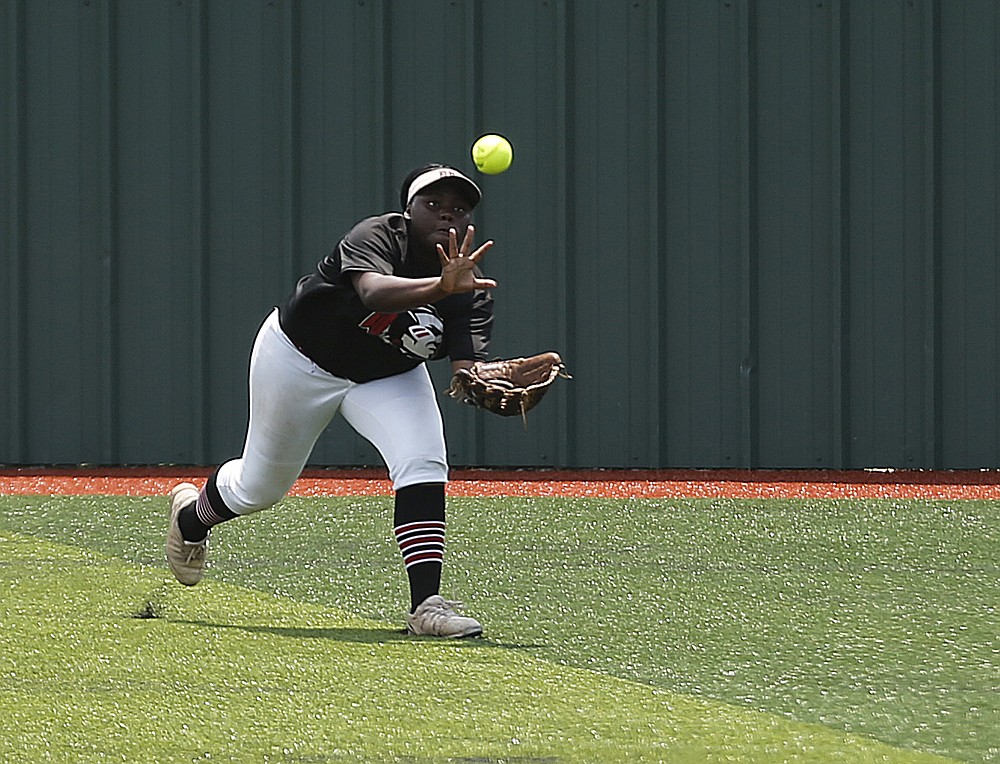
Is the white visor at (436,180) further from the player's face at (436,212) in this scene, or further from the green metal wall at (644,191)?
the green metal wall at (644,191)

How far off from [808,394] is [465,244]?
628cm

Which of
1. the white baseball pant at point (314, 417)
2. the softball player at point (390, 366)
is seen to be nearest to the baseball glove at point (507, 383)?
the softball player at point (390, 366)

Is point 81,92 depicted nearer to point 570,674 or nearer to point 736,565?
point 736,565

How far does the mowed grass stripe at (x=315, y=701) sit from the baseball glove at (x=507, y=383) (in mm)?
714

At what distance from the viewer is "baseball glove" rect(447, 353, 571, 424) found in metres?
5.48

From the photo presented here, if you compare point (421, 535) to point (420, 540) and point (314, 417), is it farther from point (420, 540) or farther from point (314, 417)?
point (314, 417)

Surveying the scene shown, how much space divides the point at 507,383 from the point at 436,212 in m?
0.57

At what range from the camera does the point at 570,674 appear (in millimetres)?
4973

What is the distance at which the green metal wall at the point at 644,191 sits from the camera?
35.6ft

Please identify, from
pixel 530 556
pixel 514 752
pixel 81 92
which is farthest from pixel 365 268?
pixel 81 92

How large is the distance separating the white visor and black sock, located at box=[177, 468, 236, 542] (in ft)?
4.06

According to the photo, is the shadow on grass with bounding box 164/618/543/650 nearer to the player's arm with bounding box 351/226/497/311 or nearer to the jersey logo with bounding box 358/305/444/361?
the jersey logo with bounding box 358/305/444/361

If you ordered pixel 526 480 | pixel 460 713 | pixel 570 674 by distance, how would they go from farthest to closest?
pixel 526 480 → pixel 570 674 → pixel 460 713

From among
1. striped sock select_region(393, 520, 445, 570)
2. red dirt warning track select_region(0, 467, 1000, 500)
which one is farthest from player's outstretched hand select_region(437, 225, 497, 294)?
red dirt warning track select_region(0, 467, 1000, 500)
